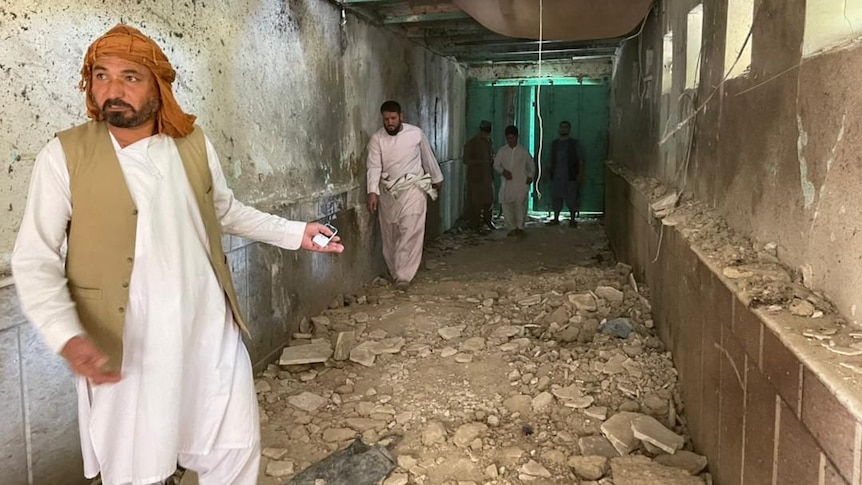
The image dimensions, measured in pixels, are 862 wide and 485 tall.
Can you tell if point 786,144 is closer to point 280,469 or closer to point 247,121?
point 280,469

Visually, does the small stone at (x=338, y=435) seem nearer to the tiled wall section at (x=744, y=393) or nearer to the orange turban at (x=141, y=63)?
the tiled wall section at (x=744, y=393)

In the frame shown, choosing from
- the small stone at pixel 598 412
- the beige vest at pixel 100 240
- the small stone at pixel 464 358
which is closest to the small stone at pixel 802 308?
the small stone at pixel 598 412

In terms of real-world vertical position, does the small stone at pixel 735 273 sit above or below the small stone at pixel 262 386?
above

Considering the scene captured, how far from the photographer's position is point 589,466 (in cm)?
283

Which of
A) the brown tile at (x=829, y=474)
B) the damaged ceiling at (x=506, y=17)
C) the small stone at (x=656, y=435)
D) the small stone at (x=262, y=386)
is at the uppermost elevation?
the damaged ceiling at (x=506, y=17)

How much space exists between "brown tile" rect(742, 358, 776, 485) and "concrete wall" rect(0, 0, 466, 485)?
2.62 meters

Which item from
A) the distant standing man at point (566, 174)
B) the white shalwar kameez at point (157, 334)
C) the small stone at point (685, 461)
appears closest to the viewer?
the white shalwar kameez at point (157, 334)

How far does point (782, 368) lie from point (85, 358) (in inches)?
75.8

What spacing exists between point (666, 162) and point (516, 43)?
3960 mm

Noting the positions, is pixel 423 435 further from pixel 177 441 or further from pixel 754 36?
pixel 754 36

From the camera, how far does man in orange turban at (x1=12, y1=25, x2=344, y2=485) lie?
6.16 ft

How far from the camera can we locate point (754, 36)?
107 inches

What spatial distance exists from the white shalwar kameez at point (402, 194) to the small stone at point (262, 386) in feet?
8.16

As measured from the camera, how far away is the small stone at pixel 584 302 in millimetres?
4883
